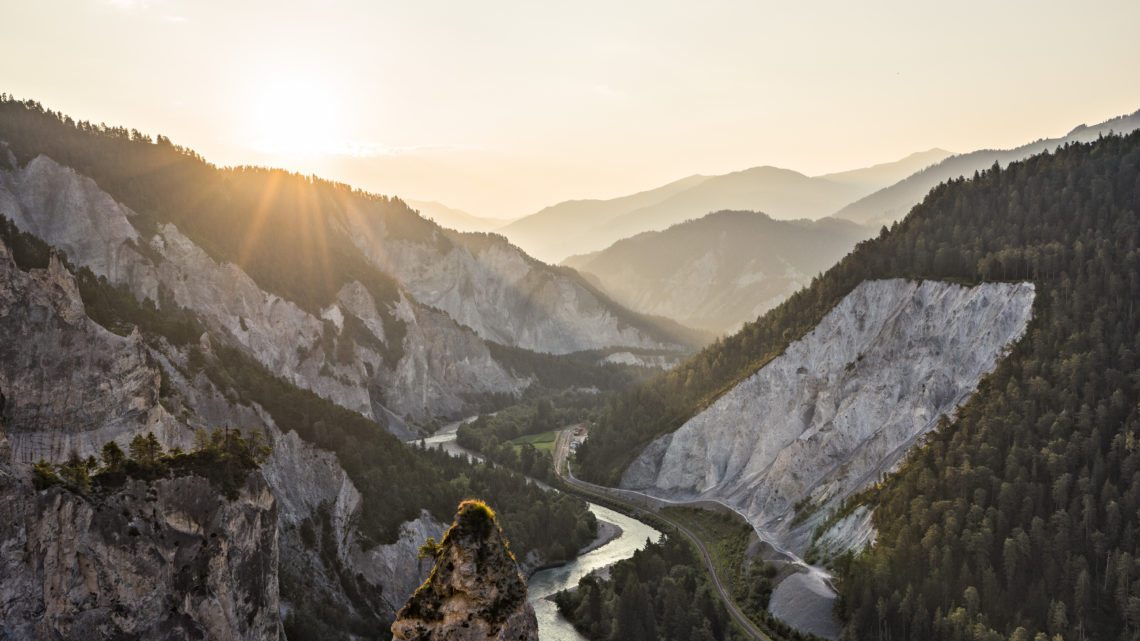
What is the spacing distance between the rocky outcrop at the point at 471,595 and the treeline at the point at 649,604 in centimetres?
4165

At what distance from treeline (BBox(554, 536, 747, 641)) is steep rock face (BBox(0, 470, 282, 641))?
29847mm

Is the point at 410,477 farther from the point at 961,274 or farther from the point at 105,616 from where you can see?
the point at 961,274

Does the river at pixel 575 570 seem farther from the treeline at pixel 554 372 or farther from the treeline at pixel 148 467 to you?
the treeline at pixel 554 372

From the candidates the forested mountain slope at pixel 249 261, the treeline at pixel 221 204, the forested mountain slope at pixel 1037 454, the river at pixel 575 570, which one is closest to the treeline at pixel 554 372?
the forested mountain slope at pixel 249 261

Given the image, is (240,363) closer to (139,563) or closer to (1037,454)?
(139,563)

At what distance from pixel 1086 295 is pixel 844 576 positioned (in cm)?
2871

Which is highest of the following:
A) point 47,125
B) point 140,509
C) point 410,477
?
point 47,125

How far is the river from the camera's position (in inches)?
2579

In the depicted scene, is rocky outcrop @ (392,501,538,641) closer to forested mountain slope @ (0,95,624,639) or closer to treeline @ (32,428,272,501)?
forested mountain slope @ (0,95,624,639)

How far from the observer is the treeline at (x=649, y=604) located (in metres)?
61.5

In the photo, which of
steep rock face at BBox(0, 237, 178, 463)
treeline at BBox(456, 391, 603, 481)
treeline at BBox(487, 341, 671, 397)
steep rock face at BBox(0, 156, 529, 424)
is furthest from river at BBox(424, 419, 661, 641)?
treeline at BBox(487, 341, 671, 397)

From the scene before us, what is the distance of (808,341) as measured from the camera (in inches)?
3595

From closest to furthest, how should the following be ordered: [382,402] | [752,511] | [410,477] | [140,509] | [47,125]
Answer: [140,509]
[410,477]
[752,511]
[47,125]
[382,402]

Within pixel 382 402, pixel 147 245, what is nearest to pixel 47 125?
pixel 147 245
